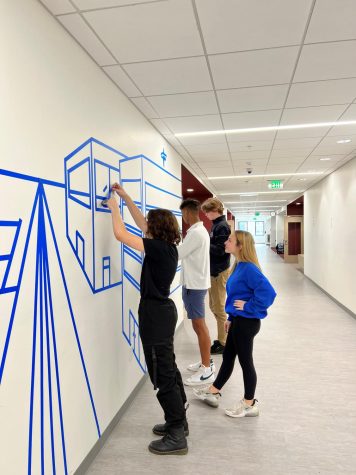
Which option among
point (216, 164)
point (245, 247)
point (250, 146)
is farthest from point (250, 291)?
point (216, 164)

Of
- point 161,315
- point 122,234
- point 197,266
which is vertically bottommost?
point 161,315

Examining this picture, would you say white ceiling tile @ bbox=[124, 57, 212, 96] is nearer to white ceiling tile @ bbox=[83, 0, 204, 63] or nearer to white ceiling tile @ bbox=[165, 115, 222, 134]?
white ceiling tile @ bbox=[83, 0, 204, 63]

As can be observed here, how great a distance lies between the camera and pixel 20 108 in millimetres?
1558

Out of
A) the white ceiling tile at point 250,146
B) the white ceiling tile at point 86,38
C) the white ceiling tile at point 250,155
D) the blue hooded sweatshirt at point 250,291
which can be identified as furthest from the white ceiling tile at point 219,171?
the white ceiling tile at point 86,38

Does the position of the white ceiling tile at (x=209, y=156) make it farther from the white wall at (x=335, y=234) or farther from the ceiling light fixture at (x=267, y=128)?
the white wall at (x=335, y=234)

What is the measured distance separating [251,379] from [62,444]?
142cm

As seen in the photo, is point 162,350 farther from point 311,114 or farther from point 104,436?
point 311,114

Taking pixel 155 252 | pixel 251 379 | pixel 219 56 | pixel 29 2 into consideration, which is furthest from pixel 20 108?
pixel 251 379

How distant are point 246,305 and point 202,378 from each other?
4.01 ft

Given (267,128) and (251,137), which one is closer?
(267,128)

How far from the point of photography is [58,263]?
72.4 inches

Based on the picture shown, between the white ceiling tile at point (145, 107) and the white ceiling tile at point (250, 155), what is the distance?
6.86 feet

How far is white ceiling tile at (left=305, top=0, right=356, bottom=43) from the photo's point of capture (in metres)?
1.82

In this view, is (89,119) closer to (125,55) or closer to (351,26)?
(125,55)
